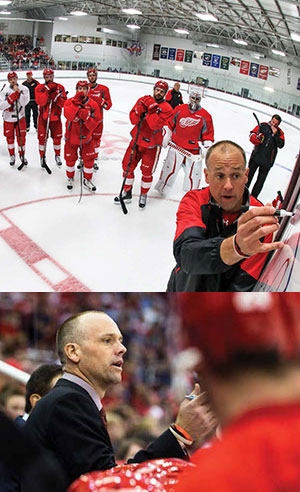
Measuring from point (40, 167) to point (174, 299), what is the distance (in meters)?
4.98

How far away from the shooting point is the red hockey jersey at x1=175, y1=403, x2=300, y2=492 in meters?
0.37

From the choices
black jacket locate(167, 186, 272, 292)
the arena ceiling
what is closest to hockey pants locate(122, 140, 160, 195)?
black jacket locate(167, 186, 272, 292)

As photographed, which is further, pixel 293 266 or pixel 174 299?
pixel 293 266

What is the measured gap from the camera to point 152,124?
13.8ft

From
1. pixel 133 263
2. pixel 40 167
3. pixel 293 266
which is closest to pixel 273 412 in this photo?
pixel 293 266

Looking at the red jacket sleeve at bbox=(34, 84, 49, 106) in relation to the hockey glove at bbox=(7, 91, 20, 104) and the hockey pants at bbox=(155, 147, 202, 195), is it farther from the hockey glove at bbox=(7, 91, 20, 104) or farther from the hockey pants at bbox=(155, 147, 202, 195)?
the hockey pants at bbox=(155, 147, 202, 195)

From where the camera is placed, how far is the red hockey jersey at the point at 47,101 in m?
5.07

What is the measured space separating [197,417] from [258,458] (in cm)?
15

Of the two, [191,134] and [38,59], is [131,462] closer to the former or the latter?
[191,134]

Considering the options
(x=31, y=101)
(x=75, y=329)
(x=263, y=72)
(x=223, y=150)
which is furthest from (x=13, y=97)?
(x=263, y=72)

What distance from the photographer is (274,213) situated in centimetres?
74

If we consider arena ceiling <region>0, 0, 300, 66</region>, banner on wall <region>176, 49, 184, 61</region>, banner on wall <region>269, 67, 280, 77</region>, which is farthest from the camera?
banner on wall <region>176, 49, 184, 61</region>

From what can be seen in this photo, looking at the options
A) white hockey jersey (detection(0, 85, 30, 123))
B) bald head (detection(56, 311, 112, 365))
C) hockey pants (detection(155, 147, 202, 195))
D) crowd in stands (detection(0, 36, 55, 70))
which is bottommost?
hockey pants (detection(155, 147, 202, 195))

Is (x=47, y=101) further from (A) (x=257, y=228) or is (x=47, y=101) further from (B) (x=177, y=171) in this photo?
(A) (x=257, y=228)
